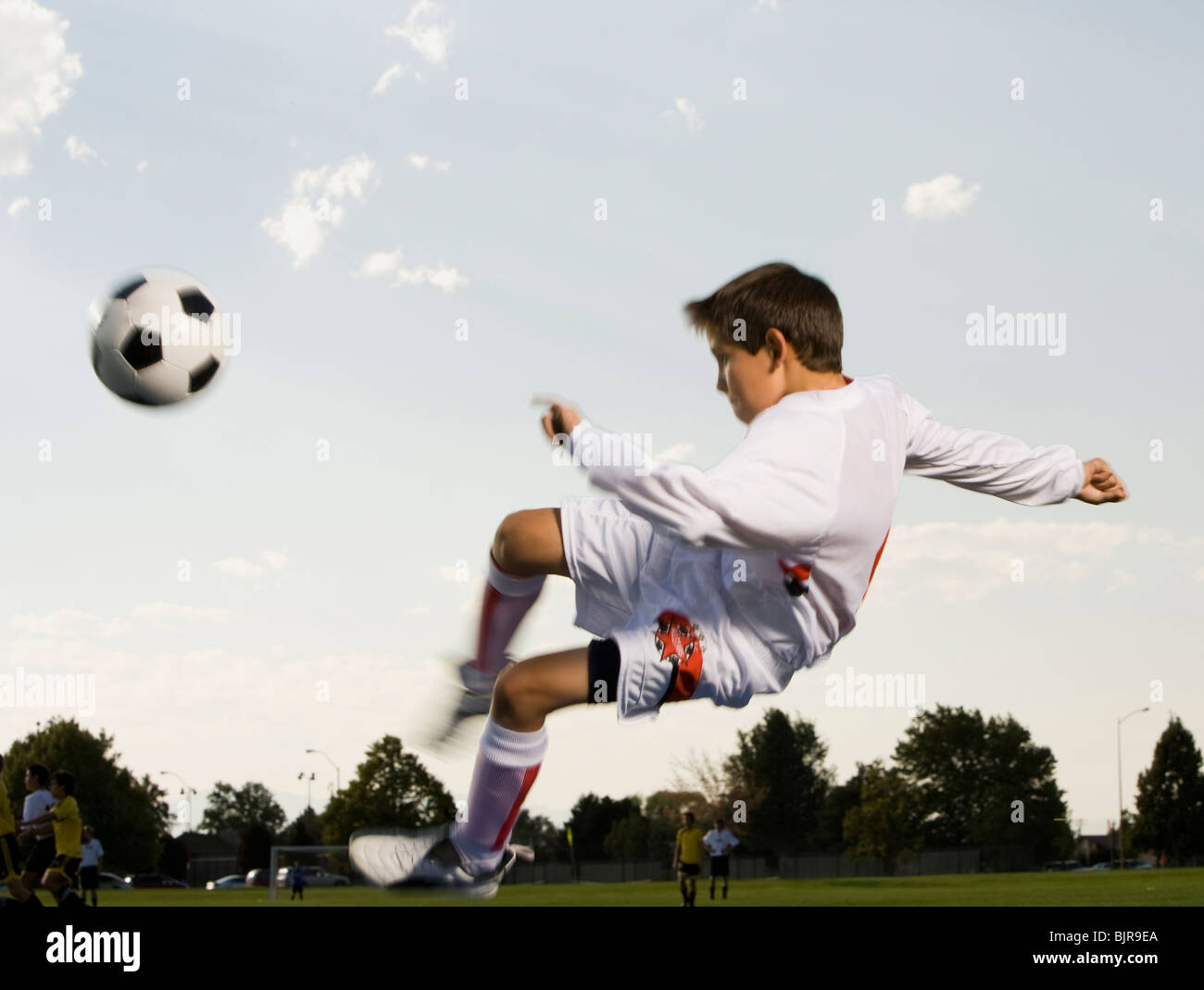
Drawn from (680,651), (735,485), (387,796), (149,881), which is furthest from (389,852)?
(149,881)

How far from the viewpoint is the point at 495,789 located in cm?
376

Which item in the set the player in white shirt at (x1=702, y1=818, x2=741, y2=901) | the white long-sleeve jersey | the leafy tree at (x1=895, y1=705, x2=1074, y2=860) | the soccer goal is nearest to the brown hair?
the white long-sleeve jersey

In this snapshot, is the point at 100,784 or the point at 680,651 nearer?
the point at 680,651

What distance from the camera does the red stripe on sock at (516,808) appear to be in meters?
3.75

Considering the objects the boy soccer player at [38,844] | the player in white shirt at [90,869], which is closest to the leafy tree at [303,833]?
the player in white shirt at [90,869]

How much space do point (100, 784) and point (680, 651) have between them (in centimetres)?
6562

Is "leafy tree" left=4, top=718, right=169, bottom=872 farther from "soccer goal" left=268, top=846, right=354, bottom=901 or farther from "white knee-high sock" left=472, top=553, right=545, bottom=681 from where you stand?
"white knee-high sock" left=472, top=553, right=545, bottom=681

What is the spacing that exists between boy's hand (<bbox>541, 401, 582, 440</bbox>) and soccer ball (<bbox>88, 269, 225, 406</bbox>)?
255 centimetres

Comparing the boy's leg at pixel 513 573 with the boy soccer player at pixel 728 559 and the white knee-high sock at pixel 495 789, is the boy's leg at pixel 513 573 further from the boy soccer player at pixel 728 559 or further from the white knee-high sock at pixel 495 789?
the white knee-high sock at pixel 495 789

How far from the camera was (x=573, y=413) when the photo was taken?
10.7 feet

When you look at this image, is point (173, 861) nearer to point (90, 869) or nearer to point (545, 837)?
point (545, 837)

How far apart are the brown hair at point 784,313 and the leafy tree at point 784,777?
87.2 meters
